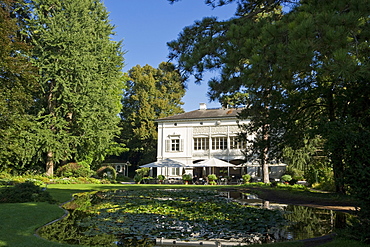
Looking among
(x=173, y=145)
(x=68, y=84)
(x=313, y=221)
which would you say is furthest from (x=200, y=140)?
(x=313, y=221)

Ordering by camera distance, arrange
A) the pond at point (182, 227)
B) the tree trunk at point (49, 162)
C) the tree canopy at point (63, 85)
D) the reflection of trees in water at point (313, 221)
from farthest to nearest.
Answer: the tree trunk at point (49, 162) < the tree canopy at point (63, 85) < the reflection of trees in water at point (313, 221) < the pond at point (182, 227)

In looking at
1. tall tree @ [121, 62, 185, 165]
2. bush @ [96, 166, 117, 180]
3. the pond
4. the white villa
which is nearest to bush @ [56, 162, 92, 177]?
bush @ [96, 166, 117, 180]

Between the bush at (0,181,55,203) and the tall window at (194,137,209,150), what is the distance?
28.3 metres

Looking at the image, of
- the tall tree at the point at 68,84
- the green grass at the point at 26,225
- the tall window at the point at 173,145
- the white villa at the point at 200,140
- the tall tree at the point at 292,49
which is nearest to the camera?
the tall tree at the point at 292,49

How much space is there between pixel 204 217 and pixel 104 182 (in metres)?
21.0

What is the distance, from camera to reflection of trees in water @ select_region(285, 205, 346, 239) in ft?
23.4

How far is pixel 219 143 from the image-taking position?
3862cm

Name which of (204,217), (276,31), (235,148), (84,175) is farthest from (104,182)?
(276,31)

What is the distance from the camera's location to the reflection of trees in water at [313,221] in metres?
7.13

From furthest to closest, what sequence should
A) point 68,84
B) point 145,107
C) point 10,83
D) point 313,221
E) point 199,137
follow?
point 145,107 < point 199,137 < point 68,84 < point 10,83 < point 313,221

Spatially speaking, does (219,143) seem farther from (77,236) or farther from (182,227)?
(77,236)

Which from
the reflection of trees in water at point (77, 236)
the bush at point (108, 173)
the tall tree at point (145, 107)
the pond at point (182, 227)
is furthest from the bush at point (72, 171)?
the reflection of trees in water at point (77, 236)

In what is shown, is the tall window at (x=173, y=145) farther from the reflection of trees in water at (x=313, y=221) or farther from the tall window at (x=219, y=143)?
the reflection of trees in water at (x=313, y=221)

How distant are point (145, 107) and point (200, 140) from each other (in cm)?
1200
